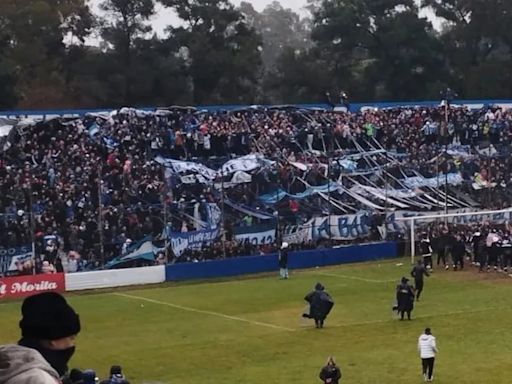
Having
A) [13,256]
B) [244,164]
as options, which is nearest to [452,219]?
[244,164]

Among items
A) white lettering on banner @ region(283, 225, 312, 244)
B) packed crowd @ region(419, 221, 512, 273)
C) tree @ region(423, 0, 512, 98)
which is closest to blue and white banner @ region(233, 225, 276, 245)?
white lettering on banner @ region(283, 225, 312, 244)

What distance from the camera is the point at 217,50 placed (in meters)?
67.6

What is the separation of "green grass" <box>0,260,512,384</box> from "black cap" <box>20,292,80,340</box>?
1934 centimetres

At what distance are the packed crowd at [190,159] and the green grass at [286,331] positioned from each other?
4.82 m

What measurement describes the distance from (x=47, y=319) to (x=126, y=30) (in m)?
64.4

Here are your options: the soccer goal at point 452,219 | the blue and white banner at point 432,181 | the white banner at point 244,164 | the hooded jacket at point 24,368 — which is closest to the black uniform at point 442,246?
the soccer goal at point 452,219

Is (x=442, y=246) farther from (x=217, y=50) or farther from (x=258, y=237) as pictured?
(x=217, y=50)

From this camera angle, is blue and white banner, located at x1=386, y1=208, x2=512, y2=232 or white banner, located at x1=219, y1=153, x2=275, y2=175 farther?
white banner, located at x1=219, y1=153, x2=275, y2=175

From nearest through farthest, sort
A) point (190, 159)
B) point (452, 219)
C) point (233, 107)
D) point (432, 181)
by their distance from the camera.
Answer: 1. point (190, 159)
2. point (452, 219)
3. point (233, 107)
4. point (432, 181)

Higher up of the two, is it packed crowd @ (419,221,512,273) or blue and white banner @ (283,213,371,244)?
blue and white banner @ (283,213,371,244)

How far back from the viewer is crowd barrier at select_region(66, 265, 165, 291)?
41.2 meters

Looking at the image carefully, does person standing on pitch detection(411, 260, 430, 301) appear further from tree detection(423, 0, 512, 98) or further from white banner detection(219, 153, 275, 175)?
tree detection(423, 0, 512, 98)

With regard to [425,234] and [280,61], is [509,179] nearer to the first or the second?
[425,234]

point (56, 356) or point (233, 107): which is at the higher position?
point (233, 107)
